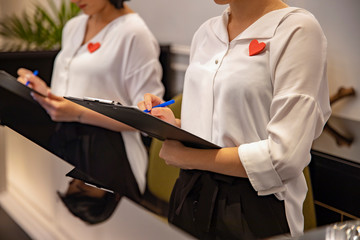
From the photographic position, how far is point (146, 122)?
71 centimetres

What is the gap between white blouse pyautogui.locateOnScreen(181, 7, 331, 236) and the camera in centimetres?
70

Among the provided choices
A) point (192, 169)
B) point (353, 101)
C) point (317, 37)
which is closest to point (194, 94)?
point (192, 169)

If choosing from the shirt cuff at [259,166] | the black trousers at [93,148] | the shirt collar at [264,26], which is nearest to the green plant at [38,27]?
the black trousers at [93,148]

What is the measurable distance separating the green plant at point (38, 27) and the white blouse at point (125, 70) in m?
0.78

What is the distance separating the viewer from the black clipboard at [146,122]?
674 mm

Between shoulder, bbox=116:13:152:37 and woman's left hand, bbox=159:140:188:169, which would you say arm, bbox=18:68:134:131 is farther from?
woman's left hand, bbox=159:140:188:169

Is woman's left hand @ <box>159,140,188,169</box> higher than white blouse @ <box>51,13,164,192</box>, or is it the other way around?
woman's left hand @ <box>159,140,188,169</box>

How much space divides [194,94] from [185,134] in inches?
7.0

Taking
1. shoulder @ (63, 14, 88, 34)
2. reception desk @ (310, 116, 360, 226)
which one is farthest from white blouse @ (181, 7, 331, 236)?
shoulder @ (63, 14, 88, 34)

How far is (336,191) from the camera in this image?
43.3 inches

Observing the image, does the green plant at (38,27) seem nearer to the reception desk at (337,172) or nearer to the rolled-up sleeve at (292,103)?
the reception desk at (337,172)

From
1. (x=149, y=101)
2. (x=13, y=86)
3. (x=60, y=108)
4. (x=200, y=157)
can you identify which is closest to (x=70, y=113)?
(x=60, y=108)

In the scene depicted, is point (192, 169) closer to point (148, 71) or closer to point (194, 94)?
point (194, 94)

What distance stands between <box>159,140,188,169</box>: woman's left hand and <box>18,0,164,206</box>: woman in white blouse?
11.9 inches
